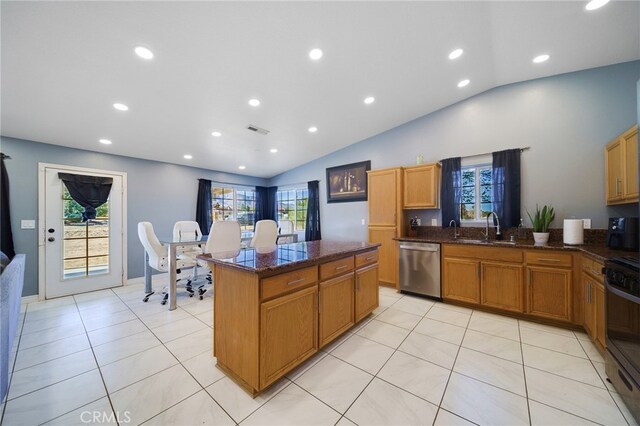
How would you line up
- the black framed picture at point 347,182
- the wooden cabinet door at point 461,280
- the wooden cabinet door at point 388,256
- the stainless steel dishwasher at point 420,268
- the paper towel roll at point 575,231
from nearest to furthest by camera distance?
the paper towel roll at point 575,231 < the wooden cabinet door at point 461,280 < the stainless steel dishwasher at point 420,268 < the wooden cabinet door at point 388,256 < the black framed picture at point 347,182

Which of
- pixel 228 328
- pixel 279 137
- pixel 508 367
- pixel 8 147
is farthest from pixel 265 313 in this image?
pixel 8 147

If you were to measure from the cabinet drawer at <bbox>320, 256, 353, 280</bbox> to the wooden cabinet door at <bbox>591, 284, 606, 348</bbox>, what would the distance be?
2.14m

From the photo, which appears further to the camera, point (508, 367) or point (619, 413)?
point (508, 367)

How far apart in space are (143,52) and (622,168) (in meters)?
4.84

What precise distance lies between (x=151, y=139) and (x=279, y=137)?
2.10 m

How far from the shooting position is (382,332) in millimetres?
2432

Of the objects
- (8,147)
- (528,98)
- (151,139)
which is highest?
(528,98)

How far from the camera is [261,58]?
7.52 ft

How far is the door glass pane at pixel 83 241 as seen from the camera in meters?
3.68

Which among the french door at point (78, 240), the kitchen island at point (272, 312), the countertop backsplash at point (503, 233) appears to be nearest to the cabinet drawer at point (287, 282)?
the kitchen island at point (272, 312)

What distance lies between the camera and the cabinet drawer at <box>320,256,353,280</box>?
2.02 m

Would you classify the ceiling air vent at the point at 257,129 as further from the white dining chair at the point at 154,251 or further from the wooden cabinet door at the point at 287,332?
the wooden cabinet door at the point at 287,332

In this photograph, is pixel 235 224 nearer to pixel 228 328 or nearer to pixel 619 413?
pixel 228 328

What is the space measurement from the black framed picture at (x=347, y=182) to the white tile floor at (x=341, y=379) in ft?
9.23
